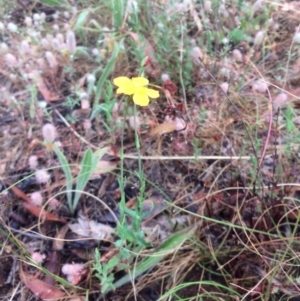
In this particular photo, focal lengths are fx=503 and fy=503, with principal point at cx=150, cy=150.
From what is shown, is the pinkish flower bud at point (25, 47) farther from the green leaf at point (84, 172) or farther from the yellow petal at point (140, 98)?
the yellow petal at point (140, 98)

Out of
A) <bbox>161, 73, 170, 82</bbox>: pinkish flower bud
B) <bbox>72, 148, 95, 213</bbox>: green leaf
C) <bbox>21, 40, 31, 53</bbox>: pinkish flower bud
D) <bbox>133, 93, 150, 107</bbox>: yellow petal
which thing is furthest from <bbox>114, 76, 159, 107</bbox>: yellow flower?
<bbox>21, 40, 31, 53</bbox>: pinkish flower bud

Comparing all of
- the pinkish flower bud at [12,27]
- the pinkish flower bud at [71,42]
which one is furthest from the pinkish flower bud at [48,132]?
the pinkish flower bud at [12,27]

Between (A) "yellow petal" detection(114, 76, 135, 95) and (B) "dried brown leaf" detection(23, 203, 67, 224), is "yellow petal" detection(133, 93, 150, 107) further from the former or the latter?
(B) "dried brown leaf" detection(23, 203, 67, 224)

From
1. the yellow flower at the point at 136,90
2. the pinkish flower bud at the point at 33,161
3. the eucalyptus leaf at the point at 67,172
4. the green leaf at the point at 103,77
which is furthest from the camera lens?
the green leaf at the point at 103,77

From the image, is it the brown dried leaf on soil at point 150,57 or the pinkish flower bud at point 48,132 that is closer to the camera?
the pinkish flower bud at point 48,132

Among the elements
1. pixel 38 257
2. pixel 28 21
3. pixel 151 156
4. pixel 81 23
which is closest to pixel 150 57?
pixel 81 23

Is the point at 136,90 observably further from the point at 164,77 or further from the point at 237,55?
the point at 237,55

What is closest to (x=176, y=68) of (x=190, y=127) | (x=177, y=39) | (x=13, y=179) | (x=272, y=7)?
(x=177, y=39)

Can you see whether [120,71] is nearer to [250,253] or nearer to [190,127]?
[190,127]
